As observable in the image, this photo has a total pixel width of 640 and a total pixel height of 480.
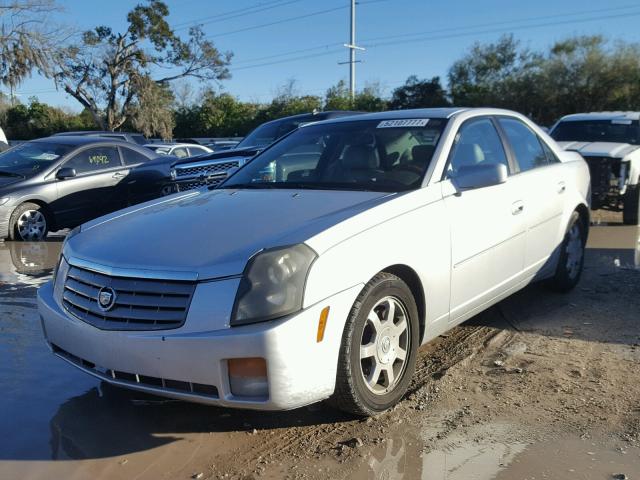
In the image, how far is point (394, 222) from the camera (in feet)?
Result: 11.0

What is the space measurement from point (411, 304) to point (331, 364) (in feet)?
2.30

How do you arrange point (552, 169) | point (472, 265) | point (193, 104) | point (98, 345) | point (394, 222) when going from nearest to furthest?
point (98, 345) < point (394, 222) < point (472, 265) < point (552, 169) < point (193, 104)

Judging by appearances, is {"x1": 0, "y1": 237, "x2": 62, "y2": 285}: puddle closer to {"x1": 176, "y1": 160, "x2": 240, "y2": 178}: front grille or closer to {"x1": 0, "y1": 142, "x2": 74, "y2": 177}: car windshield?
{"x1": 0, "y1": 142, "x2": 74, "y2": 177}: car windshield

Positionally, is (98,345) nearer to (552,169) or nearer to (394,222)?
(394,222)

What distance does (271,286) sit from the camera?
2.78 metres

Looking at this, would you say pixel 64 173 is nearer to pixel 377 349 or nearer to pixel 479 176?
pixel 479 176

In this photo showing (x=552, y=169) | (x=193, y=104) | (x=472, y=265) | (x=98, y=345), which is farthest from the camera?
(x=193, y=104)

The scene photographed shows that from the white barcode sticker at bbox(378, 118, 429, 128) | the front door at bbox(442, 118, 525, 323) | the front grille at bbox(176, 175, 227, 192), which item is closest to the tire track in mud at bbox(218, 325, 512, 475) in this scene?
the front door at bbox(442, 118, 525, 323)

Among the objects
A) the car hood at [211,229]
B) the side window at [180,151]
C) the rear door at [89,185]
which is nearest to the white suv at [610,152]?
the car hood at [211,229]

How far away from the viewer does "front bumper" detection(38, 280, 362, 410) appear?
2732 mm

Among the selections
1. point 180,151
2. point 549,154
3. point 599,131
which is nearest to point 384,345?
point 549,154

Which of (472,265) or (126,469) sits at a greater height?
(472,265)

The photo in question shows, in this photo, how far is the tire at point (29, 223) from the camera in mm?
8812

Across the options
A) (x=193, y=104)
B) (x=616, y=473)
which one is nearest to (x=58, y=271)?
(x=616, y=473)
